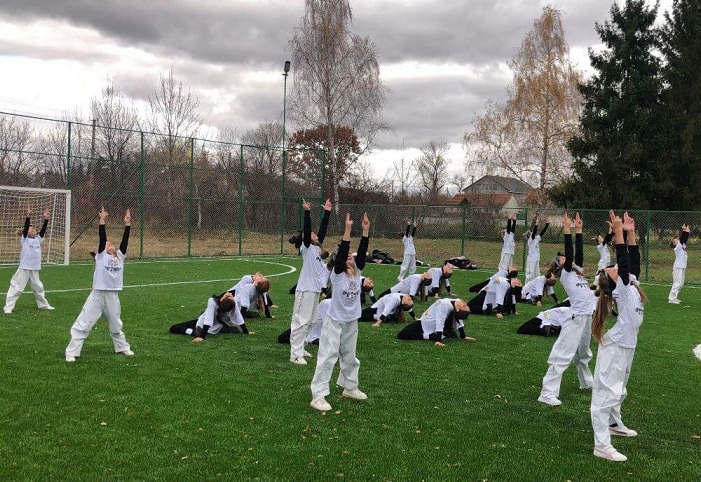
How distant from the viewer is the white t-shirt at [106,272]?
8320 mm

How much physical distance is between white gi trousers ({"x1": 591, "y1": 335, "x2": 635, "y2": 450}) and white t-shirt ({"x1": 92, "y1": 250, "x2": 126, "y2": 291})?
6396 mm

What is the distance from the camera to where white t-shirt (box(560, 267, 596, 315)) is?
7.14m

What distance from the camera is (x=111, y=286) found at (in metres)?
8.38

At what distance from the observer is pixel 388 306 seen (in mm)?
12016

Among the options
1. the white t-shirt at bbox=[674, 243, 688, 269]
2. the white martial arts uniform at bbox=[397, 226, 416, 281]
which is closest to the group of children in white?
the white martial arts uniform at bbox=[397, 226, 416, 281]

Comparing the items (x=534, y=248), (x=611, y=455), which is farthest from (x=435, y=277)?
(x=611, y=455)

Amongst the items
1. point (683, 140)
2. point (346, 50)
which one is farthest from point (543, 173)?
point (346, 50)

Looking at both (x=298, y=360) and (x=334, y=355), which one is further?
(x=298, y=360)

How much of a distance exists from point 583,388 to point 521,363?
1466mm

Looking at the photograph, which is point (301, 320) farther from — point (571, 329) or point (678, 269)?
point (678, 269)

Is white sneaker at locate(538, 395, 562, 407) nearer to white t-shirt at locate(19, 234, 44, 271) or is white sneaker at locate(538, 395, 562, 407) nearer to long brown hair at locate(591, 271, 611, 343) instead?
long brown hair at locate(591, 271, 611, 343)

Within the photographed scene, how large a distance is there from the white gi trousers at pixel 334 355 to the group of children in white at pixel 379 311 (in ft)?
0.04

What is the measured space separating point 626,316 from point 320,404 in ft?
10.9

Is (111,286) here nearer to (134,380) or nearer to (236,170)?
(134,380)
